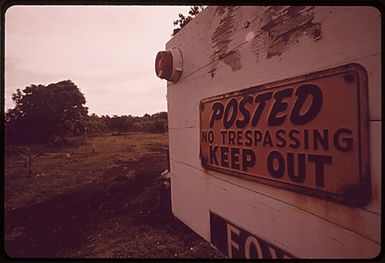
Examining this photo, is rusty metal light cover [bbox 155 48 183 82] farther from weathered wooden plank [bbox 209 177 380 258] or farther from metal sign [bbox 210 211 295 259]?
metal sign [bbox 210 211 295 259]

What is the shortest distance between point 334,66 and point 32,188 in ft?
35.5

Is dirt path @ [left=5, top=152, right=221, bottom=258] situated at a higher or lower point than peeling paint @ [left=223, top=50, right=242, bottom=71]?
lower

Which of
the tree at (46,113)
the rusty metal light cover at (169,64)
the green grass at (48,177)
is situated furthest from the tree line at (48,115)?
the rusty metal light cover at (169,64)

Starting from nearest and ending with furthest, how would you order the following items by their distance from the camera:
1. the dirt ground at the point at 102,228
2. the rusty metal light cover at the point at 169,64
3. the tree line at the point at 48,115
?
the rusty metal light cover at the point at 169,64, the dirt ground at the point at 102,228, the tree line at the point at 48,115

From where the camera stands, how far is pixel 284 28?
1.17 m

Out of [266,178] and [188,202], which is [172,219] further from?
[266,178]

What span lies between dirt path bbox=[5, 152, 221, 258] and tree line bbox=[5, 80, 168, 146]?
1604 cm

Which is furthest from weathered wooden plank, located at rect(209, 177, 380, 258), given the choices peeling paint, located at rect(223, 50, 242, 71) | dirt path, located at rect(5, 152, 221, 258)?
dirt path, located at rect(5, 152, 221, 258)

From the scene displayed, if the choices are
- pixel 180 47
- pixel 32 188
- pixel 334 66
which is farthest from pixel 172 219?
pixel 32 188

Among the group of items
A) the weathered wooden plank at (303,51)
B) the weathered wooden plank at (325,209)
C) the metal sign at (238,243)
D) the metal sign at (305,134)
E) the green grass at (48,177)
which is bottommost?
the green grass at (48,177)

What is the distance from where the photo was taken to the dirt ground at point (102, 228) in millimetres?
4590

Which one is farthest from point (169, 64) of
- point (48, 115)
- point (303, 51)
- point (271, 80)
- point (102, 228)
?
point (48, 115)

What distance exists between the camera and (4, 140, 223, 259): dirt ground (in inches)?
181

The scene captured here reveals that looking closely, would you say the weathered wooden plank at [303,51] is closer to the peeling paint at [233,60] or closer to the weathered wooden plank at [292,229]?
the peeling paint at [233,60]
